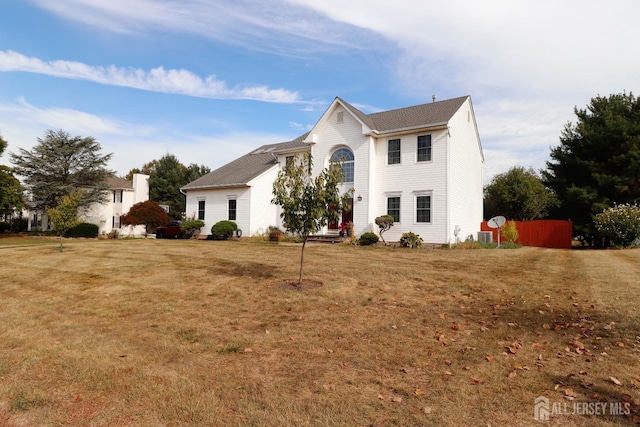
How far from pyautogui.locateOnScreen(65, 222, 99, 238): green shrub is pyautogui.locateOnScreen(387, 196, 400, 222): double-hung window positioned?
29780 millimetres

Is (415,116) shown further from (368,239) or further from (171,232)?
(171,232)

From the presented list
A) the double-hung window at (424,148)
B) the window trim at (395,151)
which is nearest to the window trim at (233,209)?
the window trim at (395,151)

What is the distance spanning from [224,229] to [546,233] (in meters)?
23.0

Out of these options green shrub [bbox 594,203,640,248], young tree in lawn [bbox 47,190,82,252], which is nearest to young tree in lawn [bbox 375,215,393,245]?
green shrub [bbox 594,203,640,248]

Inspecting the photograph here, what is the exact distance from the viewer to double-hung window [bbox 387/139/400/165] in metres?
21.7

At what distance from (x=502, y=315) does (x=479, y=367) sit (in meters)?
2.62

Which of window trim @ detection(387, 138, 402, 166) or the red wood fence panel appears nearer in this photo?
window trim @ detection(387, 138, 402, 166)

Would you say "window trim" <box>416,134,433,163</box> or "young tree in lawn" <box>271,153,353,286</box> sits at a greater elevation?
"window trim" <box>416,134,433,163</box>

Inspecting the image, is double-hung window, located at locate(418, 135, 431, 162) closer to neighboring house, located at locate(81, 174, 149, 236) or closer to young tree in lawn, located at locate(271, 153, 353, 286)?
young tree in lawn, located at locate(271, 153, 353, 286)

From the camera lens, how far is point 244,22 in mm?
12883

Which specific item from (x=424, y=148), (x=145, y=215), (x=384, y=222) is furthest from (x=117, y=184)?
(x=424, y=148)

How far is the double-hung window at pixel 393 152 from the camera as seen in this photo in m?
21.7

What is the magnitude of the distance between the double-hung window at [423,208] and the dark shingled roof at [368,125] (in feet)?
14.1

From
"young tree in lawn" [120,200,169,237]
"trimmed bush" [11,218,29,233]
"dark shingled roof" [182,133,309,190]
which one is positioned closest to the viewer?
"dark shingled roof" [182,133,309,190]
